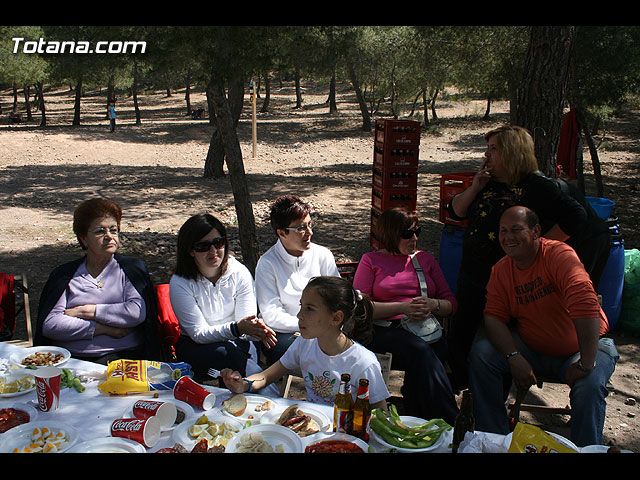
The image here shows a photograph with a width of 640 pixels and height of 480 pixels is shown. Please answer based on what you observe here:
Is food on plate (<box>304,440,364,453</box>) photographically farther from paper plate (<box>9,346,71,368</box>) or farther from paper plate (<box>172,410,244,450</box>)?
paper plate (<box>9,346,71,368</box>)

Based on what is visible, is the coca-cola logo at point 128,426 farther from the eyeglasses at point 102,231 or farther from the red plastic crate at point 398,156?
the red plastic crate at point 398,156

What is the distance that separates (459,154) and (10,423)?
19.6 metres

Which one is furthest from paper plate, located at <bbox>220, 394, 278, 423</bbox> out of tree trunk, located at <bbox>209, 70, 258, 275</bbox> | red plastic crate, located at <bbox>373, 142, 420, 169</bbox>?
red plastic crate, located at <bbox>373, 142, 420, 169</bbox>

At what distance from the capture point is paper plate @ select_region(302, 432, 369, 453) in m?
2.15

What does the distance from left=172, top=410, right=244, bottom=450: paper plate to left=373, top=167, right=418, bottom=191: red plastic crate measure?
5.32 metres

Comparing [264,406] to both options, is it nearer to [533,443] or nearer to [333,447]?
[333,447]

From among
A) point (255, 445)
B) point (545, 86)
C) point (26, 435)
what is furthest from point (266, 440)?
point (545, 86)

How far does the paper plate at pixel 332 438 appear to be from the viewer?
215cm

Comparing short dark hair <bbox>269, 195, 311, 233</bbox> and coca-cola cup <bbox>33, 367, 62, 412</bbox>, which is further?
short dark hair <bbox>269, 195, 311, 233</bbox>

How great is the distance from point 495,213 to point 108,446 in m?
2.75

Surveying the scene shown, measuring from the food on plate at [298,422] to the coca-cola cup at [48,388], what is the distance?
1000 mm

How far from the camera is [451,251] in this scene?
5.41m

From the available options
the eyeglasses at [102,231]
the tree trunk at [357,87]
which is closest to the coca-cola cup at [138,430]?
the eyeglasses at [102,231]
